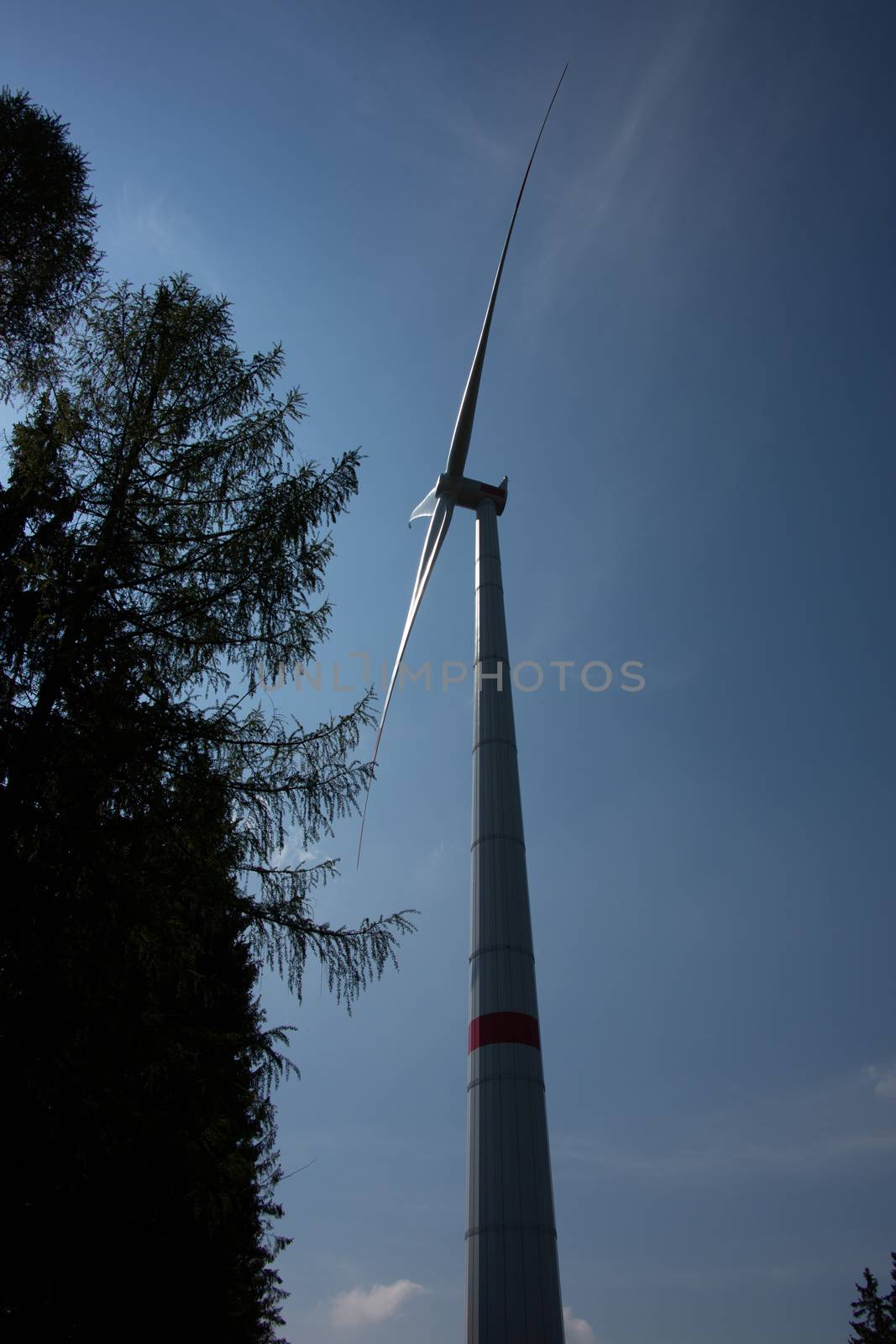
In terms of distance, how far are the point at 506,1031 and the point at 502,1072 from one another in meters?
0.55

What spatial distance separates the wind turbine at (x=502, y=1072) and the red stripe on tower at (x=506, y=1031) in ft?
0.05

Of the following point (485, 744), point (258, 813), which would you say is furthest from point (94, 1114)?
point (485, 744)

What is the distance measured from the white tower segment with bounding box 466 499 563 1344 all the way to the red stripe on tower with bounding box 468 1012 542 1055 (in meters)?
0.01

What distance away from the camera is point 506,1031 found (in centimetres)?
1215

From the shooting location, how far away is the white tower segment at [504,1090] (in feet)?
33.6

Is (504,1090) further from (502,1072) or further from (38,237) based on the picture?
(38,237)

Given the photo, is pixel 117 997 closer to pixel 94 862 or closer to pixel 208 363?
pixel 94 862

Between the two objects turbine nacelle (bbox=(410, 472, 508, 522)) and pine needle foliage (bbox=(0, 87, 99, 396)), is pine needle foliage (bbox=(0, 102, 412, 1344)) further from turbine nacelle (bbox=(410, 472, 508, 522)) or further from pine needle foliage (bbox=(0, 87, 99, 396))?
turbine nacelle (bbox=(410, 472, 508, 522))

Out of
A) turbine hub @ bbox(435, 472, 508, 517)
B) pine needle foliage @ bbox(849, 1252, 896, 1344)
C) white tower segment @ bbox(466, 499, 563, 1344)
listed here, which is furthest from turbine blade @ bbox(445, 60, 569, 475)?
pine needle foliage @ bbox(849, 1252, 896, 1344)

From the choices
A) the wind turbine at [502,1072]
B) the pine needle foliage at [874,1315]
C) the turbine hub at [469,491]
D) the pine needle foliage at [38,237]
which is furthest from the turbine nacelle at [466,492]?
the pine needle foliage at [874,1315]

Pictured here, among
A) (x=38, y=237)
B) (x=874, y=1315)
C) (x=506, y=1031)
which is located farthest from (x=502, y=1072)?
(x=874, y=1315)

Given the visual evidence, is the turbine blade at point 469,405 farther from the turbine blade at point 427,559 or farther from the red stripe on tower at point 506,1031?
the red stripe on tower at point 506,1031

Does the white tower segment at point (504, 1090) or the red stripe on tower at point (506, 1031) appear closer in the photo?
the white tower segment at point (504, 1090)

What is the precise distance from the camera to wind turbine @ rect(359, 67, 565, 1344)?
A: 10.2m
